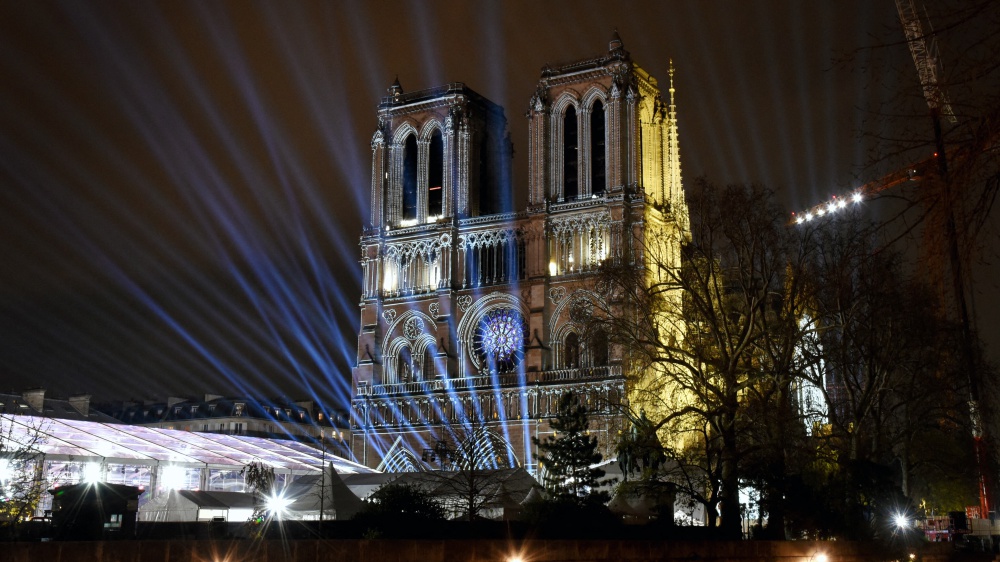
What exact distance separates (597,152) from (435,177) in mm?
10434

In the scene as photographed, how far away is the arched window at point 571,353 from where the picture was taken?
58281 millimetres

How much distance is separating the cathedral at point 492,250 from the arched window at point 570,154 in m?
0.08

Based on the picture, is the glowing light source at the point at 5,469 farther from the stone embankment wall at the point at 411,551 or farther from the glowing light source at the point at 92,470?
the glowing light source at the point at 92,470

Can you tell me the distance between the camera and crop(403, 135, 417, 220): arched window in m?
66.3

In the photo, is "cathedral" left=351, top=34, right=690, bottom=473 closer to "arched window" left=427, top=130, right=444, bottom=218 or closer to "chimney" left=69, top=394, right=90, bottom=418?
"arched window" left=427, top=130, right=444, bottom=218

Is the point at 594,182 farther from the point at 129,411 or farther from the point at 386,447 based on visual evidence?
the point at 129,411

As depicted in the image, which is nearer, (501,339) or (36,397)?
(501,339)

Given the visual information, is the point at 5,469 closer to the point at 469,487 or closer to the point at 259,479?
the point at 469,487

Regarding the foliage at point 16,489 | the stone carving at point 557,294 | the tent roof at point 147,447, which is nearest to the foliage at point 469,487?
the tent roof at point 147,447

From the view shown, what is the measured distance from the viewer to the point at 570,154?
62250mm

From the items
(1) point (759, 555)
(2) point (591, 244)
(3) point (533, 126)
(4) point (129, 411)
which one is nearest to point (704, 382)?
(1) point (759, 555)

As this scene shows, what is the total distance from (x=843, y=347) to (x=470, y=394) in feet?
99.8

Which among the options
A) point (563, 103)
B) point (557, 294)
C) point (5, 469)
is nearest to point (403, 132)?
point (563, 103)

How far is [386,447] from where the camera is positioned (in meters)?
62.0
